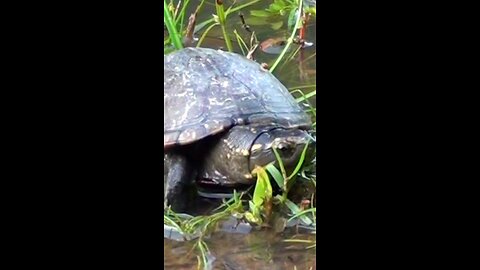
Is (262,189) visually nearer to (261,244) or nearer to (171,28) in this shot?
(261,244)

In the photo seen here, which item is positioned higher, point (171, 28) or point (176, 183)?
point (171, 28)

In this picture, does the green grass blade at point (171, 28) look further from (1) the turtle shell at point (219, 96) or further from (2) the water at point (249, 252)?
(2) the water at point (249, 252)

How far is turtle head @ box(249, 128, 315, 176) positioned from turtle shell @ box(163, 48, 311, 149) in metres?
0.02

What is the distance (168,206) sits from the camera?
3.64 ft

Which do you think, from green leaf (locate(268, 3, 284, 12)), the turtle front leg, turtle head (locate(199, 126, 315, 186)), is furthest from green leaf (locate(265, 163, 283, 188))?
green leaf (locate(268, 3, 284, 12))

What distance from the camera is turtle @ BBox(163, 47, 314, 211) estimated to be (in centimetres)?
112

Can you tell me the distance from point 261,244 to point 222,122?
0.18 meters

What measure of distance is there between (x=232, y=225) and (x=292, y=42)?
0.89 ft

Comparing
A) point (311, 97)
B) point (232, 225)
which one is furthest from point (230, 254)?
point (311, 97)

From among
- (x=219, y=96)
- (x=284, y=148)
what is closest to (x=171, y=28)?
(x=219, y=96)

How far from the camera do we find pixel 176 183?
1.11 m

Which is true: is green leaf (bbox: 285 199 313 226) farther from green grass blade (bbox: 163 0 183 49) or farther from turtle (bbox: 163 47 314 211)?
green grass blade (bbox: 163 0 183 49)

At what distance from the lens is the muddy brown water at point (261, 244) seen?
109 cm
